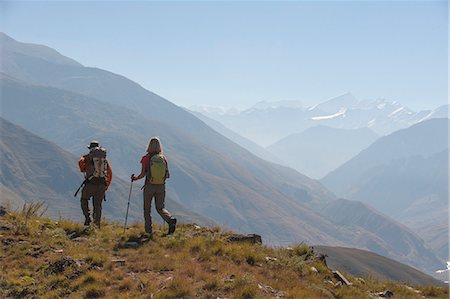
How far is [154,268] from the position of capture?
1294 cm

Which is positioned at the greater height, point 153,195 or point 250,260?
point 153,195

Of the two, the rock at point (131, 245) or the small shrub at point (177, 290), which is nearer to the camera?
the small shrub at point (177, 290)

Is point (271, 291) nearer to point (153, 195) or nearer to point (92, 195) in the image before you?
point (153, 195)

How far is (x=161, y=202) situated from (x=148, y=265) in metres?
3.96

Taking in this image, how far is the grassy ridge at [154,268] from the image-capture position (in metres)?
11.5

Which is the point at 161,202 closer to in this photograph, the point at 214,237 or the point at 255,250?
the point at 214,237

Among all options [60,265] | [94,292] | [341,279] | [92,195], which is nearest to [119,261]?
[60,265]

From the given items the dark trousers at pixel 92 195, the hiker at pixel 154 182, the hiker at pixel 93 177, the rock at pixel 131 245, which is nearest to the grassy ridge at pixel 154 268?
the rock at pixel 131 245

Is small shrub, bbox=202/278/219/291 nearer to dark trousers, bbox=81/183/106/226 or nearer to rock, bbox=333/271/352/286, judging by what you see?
rock, bbox=333/271/352/286

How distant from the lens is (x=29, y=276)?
12.3 meters

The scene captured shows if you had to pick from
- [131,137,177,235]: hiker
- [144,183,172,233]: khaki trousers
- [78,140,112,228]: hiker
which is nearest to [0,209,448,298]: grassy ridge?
[131,137,177,235]: hiker

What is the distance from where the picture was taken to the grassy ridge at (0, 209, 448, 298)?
37.8 ft

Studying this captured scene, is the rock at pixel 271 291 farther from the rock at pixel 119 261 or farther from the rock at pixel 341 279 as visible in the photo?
the rock at pixel 119 261

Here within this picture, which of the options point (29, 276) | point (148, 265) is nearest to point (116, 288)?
point (148, 265)
